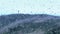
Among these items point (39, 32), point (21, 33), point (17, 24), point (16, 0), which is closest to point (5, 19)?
point (17, 24)

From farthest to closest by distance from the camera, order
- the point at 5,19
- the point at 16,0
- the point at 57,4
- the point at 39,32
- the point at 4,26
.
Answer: the point at 16,0
the point at 57,4
the point at 5,19
the point at 4,26
the point at 39,32

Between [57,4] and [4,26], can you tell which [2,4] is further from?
[4,26]

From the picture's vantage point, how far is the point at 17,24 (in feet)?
7.23

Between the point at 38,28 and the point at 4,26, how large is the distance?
1.85 feet

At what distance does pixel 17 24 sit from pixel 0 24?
1.27 feet

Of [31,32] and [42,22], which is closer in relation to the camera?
[31,32]

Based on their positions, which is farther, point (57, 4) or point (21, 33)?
point (57, 4)

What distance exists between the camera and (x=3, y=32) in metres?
2.16

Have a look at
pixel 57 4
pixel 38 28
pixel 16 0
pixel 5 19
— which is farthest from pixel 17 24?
pixel 16 0

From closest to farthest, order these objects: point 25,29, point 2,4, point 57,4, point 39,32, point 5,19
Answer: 1. point 39,32
2. point 25,29
3. point 5,19
4. point 57,4
5. point 2,4

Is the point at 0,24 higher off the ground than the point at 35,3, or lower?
higher

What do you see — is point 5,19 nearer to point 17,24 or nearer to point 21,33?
point 17,24

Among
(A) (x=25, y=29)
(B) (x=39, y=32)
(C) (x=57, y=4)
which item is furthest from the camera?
(C) (x=57, y=4)

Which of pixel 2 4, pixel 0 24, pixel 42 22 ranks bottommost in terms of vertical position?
pixel 2 4
